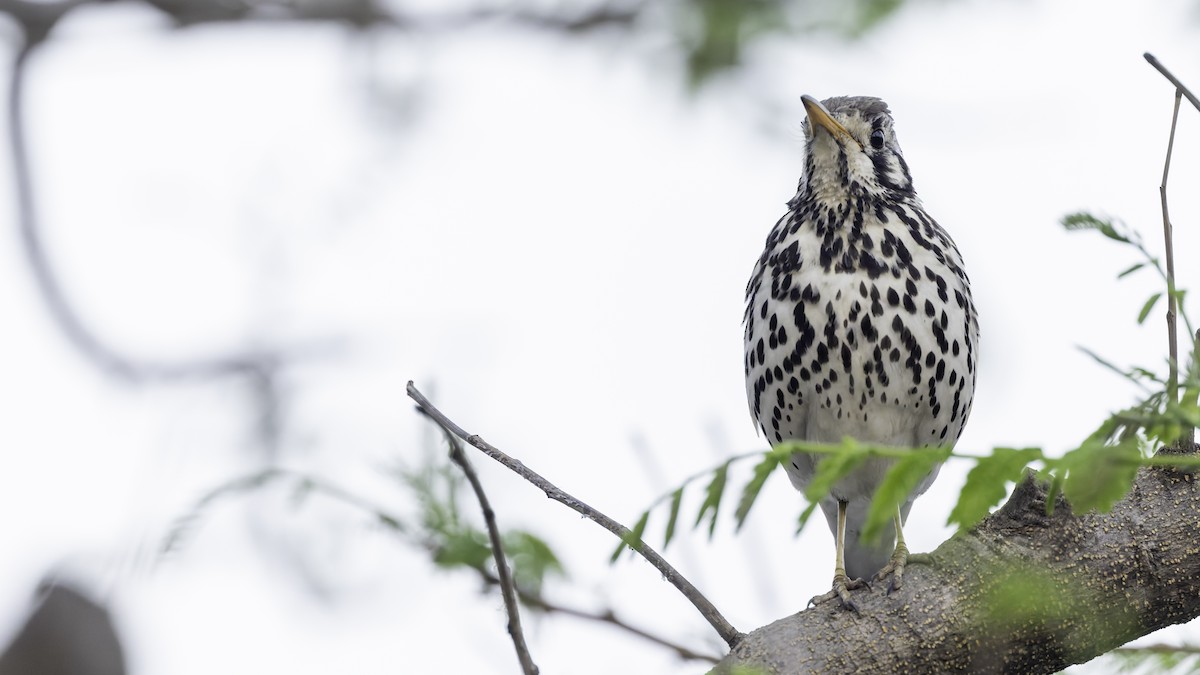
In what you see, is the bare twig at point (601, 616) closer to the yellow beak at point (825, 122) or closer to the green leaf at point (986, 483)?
the green leaf at point (986, 483)

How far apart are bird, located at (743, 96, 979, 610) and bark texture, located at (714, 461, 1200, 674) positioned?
1453mm

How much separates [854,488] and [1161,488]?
96.4 inches

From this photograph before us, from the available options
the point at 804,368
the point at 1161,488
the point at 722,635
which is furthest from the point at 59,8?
the point at 1161,488

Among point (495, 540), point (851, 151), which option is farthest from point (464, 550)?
point (851, 151)

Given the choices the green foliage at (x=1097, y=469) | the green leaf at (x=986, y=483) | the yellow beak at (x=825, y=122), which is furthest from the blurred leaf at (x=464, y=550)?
the yellow beak at (x=825, y=122)

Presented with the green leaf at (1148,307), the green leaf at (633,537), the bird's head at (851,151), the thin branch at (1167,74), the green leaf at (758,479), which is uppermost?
the bird's head at (851,151)

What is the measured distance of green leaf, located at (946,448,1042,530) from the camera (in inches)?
76.0

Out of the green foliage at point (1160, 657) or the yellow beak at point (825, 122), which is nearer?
the green foliage at point (1160, 657)

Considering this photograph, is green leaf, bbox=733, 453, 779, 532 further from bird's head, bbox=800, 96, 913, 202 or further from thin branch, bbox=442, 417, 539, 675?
bird's head, bbox=800, 96, 913, 202

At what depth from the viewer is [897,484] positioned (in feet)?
6.33

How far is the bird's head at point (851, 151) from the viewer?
19.0 feet

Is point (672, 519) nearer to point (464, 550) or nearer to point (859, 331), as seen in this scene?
point (464, 550)

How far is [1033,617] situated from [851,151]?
10.5ft

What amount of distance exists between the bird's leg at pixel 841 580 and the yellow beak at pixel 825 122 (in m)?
1.63
